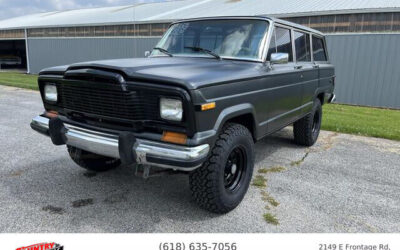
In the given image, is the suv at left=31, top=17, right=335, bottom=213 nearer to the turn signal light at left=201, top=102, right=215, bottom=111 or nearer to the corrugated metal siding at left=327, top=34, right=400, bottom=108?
the turn signal light at left=201, top=102, right=215, bottom=111

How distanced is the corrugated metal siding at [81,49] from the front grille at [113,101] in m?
12.8

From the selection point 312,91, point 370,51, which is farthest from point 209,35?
point 370,51

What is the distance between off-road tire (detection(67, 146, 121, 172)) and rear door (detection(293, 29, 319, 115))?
2.87 metres

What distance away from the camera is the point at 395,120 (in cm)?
838

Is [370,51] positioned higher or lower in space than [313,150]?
higher

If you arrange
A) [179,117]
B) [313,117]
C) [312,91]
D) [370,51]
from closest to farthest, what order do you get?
[179,117] < [312,91] < [313,117] < [370,51]

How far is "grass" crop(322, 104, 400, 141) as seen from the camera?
6907 millimetres

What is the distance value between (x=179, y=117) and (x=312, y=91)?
341cm

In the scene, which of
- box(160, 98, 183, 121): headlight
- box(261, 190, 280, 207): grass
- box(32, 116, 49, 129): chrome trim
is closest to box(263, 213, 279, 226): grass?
box(261, 190, 280, 207): grass

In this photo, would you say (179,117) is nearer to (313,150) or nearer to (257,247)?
(257,247)

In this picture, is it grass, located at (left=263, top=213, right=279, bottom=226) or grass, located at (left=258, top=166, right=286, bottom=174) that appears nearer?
grass, located at (left=263, top=213, right=279, bottom=226)

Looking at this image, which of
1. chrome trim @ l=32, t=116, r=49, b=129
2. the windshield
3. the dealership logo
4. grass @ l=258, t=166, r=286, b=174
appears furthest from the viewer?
grass @ l=258, t=166, r=286, b=174

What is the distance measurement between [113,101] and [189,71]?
28.4 inches

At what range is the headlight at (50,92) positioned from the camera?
351 centimetres
